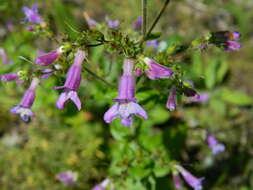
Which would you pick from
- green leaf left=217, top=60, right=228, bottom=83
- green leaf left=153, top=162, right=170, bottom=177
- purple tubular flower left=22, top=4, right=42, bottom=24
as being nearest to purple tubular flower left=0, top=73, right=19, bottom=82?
purple tubular flower left=22, top=4, right=42, bottom=24

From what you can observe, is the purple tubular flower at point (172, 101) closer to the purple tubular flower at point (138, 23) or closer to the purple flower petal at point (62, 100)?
the purple flower petal at point (62, 100)

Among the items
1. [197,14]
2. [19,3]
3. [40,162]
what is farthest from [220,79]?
[19,3]

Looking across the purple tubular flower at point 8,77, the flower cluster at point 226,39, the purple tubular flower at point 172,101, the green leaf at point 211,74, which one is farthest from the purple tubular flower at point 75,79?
the green leaf at point 211,74

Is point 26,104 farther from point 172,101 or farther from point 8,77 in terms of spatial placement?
point 172,101

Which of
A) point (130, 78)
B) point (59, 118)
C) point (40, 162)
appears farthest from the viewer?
point (59, 118)

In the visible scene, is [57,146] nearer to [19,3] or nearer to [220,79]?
[19,3]

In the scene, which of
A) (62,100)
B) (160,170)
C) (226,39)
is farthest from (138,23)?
(160,170)
